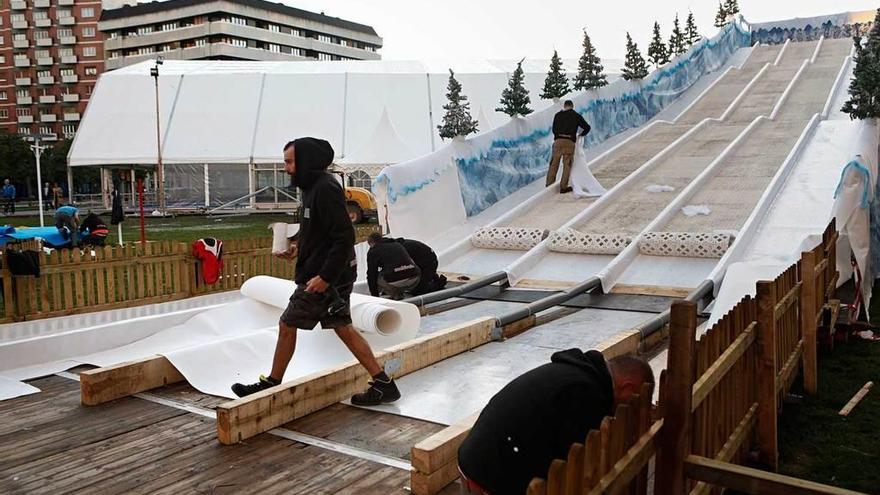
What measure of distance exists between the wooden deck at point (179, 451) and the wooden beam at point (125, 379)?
8cm

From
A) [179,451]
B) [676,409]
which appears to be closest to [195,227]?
[179,451]

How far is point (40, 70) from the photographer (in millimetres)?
84000

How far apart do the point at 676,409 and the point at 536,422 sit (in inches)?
28.4

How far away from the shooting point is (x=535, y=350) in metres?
6.31

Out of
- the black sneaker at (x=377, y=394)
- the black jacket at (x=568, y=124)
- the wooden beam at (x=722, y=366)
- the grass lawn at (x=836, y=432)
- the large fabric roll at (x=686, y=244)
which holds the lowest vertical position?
the grass lawn at (x=836, y=432)

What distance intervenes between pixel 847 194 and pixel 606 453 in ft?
22.2

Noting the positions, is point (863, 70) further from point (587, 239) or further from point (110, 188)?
point (110, 188)

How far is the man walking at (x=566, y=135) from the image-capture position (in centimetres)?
1293

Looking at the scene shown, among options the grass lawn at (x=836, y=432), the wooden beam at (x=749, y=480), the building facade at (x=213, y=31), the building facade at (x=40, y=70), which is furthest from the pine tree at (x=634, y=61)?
the building facade at (x=40, y=70)

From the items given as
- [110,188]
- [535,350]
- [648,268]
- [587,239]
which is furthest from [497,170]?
[110,188]

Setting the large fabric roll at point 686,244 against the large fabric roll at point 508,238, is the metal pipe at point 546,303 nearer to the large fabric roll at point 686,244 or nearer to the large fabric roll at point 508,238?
the large fabric roll at point 686,244

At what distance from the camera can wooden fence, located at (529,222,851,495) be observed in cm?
232

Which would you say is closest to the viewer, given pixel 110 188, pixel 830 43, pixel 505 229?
pixel 505 229

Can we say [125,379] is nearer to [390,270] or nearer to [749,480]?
[390,270]
